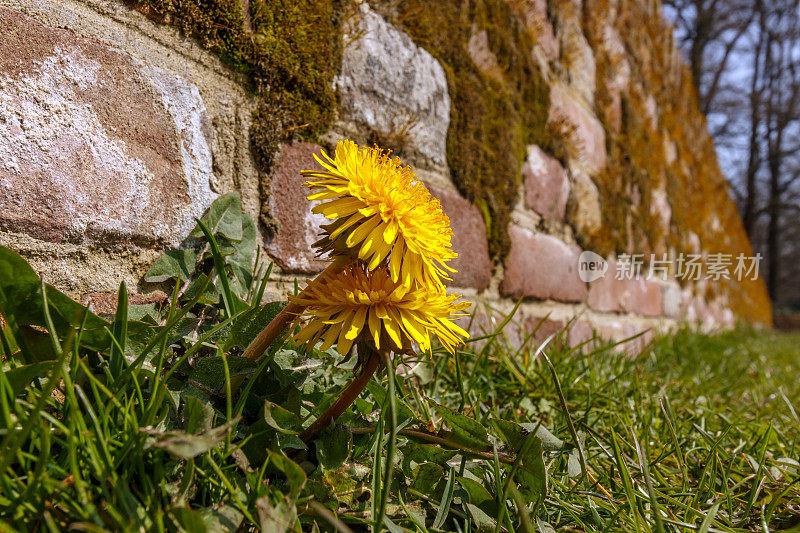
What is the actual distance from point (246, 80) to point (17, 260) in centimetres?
50

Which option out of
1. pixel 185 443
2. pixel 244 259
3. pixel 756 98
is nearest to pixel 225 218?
pixel 244 259

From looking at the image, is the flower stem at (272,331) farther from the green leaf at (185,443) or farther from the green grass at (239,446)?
the green leaf at (185,443)

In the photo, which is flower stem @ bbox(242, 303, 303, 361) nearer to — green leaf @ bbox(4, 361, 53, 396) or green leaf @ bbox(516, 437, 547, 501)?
green leaf @ bbox(4, 361, 53, 396)

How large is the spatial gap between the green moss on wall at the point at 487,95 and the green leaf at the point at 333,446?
921 mm

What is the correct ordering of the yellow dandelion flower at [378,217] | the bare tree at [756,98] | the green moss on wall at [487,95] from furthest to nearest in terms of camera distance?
the bare tree at [756,98] → the green moss on wall at [487,95] → the yellow dandelion flower at [378,217]

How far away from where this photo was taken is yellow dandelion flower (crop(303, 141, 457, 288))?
61 cm

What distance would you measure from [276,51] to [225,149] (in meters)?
0.22

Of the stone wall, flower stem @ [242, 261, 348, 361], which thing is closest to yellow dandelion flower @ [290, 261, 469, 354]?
flower stem @ [242, 261, 348, 361]

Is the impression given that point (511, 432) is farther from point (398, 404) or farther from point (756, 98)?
Answer: point (756, 98)

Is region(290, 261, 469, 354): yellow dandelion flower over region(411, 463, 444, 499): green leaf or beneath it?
over

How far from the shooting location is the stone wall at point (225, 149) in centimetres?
70

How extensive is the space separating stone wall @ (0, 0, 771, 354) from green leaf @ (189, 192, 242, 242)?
0.03m

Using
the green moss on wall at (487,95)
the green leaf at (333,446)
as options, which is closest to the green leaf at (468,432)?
the green leaf at (333,446)

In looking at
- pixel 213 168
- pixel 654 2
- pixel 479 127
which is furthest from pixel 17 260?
pixel 654 2
